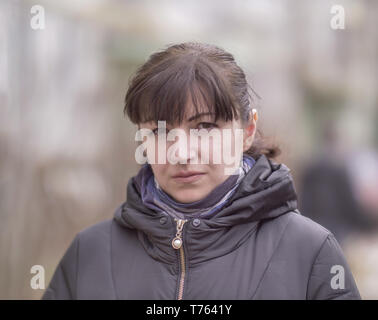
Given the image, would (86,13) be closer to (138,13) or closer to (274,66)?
(138,13)

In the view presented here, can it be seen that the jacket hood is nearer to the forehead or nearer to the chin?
the chin

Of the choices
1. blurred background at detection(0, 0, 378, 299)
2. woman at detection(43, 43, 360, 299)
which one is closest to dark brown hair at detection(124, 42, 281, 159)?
woman at detection(43, 43, 360, 299)

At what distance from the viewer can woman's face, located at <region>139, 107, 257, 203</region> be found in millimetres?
1984

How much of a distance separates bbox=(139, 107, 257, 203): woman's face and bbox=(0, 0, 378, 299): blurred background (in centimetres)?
45

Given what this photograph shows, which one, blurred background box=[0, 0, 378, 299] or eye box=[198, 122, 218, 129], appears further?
blurred background box=[0, 0, 378, 299]

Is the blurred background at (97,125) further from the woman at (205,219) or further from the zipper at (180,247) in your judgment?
the zipper at (180,247)

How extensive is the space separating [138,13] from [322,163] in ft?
7.83

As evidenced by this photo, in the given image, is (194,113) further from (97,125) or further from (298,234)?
(97,125)

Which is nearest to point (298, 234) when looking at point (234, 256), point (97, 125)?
point (234, 256)

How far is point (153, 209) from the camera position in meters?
2.07

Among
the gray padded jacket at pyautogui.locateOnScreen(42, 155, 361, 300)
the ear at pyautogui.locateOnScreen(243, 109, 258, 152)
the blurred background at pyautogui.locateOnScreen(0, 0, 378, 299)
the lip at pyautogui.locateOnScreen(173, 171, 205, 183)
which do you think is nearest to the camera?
the gray padded jacket at pyautogui.locateOnScreen(42, 155, 361, 300)

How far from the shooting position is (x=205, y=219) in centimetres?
201

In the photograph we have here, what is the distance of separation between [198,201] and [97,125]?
3883 mm
